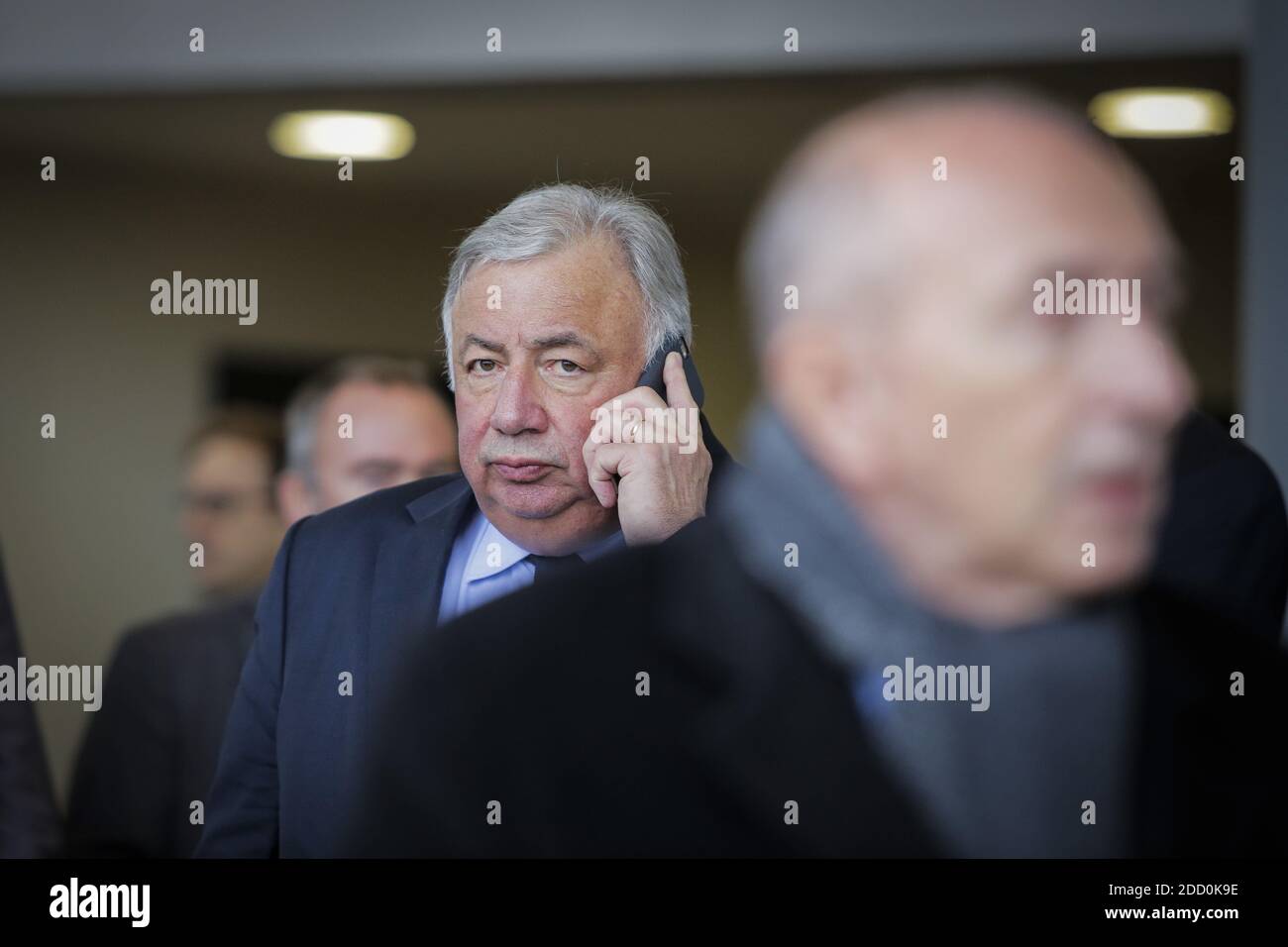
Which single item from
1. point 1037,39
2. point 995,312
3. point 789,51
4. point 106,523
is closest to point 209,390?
point 106,523

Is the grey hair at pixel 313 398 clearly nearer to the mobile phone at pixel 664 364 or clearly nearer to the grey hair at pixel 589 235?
the grey hair at pixel 589 235

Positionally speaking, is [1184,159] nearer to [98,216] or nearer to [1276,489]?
[1276,489]

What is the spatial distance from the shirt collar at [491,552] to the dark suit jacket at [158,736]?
0.49m

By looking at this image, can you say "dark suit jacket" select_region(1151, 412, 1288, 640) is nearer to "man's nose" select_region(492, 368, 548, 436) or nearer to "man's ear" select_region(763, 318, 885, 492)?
"man's ear" select_region(763, 318, 885, 492)

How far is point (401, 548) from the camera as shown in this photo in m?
3.10

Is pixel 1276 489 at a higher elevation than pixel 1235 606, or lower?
higher

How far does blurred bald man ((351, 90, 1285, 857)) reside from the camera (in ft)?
8.06

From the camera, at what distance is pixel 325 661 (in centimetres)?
311

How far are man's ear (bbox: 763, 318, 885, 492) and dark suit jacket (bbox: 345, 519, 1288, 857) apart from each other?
0.25m

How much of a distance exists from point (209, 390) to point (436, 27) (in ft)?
3.08

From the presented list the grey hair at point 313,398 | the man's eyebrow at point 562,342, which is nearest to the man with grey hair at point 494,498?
the man's eyebrow at point 562,342

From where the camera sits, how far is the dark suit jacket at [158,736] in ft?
10.4

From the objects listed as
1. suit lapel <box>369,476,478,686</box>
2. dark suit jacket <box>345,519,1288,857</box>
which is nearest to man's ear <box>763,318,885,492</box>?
dark suit jacket <box>345,519,1288,857</box>
